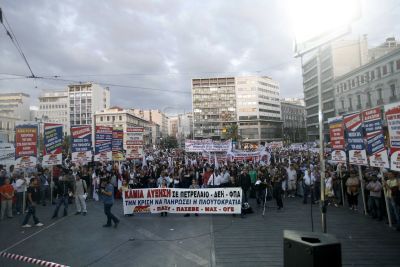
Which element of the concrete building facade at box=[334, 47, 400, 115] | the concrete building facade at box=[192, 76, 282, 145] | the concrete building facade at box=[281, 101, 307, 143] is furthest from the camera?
the concrete building facade at box=[281, 101, 307, 143]

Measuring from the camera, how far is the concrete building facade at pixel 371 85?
136ft

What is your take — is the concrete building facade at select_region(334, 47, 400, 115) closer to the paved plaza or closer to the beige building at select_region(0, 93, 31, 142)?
the paved plaza

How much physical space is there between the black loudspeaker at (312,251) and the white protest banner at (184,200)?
28.3 feet

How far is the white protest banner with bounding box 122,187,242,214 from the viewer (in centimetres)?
1206

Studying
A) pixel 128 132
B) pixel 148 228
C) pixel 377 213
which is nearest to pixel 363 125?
pixel 377 213

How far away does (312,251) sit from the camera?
303cm

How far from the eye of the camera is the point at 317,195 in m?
15.2

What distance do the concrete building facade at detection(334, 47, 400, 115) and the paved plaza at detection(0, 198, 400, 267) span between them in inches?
1477

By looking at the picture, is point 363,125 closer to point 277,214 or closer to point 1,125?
point 277,214

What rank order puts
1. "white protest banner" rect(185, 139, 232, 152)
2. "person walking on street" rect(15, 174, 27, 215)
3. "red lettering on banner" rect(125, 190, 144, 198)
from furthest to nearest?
"white protest banner" rect(185, 139, 232, 152)
"person walking on street" rect(15, 174, 27, 215)
"red lettering on banner" rect(125, 190, 144, 198)

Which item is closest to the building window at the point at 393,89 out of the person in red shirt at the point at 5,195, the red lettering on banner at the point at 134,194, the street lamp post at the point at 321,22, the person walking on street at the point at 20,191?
the red lettering on banner at the point at 134,194

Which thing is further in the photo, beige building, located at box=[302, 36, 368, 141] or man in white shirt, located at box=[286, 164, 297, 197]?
beige building, located at box=[302, 36, 368, 141]

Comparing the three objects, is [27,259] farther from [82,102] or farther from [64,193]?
[82,102]

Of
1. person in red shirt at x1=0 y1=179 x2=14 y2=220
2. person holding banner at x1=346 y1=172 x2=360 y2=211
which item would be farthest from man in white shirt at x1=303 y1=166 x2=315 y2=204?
person in red shirt at x1=0 y1=179 x2=14 y2=220
